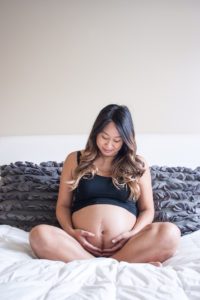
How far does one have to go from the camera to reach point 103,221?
146 cm

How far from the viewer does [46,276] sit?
0.99 meters

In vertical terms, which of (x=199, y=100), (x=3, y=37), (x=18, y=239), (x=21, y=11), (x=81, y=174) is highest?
(x=21, y=11)

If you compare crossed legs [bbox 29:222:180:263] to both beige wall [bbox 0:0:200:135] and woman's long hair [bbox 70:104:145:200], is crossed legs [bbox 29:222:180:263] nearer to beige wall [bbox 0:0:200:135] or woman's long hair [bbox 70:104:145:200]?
woman's long hair [bbox 70:104:145:200]

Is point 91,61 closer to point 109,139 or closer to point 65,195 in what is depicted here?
point 109,139

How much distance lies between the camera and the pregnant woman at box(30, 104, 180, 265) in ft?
4.37

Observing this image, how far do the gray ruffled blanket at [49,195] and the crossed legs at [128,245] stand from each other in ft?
0.91

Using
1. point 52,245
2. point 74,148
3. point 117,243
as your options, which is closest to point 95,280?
point 52,245

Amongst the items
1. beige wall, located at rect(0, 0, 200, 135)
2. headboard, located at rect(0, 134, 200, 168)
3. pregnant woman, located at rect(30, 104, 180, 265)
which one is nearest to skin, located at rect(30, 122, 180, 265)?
pregnant woman, located at rect(30, 104, 180, 265)

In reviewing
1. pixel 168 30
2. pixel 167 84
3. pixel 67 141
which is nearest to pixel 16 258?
pixel 67 141

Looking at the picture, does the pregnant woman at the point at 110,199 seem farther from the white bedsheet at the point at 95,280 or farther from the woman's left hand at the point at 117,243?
the white bedsheet at the point at 95,280

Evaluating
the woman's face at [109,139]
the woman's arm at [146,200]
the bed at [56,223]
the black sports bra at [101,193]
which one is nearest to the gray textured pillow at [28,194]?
the bed at [56,223]

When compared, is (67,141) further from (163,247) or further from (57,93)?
(163,247)

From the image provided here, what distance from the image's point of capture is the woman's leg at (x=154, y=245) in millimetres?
1287

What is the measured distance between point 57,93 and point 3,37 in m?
0.47
